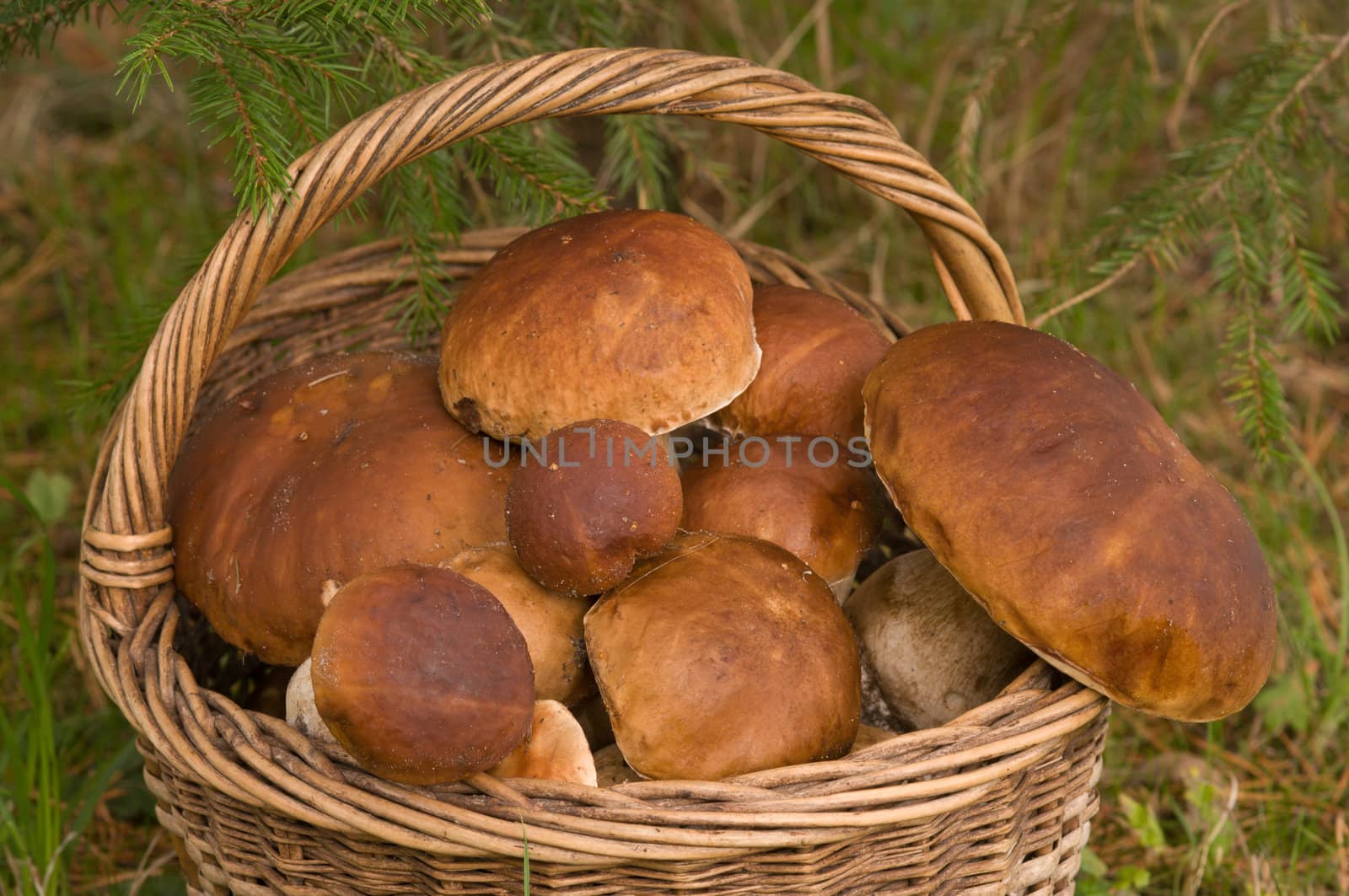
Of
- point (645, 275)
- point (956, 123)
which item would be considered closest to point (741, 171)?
point (956, 123)

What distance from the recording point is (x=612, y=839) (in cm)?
125

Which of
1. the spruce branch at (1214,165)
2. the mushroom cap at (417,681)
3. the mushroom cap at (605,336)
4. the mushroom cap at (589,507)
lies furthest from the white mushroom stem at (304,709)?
the spruce branch at (1214,165)

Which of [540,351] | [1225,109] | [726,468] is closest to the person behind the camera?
[540,351]

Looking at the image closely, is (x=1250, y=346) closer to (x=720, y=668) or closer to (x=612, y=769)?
(x=720, y=668)

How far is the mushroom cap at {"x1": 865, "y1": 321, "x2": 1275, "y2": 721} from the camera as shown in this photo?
142 centimetres

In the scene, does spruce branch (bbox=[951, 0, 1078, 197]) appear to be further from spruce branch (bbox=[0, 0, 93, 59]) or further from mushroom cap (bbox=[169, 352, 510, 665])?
spruce branch (bbox=[0, 0, 93, 59])

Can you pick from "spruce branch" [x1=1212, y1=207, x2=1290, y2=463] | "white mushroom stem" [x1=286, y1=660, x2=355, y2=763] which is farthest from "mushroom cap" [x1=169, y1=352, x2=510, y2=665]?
"spruce branch" [x1=1212, y1=207, x2=1290, y2=463]

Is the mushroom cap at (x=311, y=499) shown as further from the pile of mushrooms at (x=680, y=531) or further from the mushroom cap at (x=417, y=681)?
the mushroom cap at (x=417, y=681)

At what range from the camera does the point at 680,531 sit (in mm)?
1667

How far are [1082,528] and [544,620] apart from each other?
0.72 m

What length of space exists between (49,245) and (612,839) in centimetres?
346

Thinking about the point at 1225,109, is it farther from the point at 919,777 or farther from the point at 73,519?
the point at 73,519

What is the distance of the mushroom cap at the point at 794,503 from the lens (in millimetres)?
1734

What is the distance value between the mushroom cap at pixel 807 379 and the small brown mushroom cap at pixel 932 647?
27 centimetres
